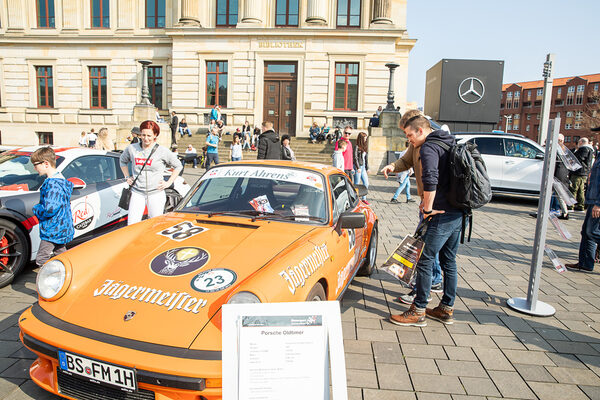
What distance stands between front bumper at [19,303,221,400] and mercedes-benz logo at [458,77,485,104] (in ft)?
74.7

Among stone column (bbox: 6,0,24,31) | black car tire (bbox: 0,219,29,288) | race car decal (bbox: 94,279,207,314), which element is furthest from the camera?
stone column (bbox: 6,0,24,31)

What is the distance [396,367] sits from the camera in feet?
10.4

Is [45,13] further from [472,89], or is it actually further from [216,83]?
[472,89]

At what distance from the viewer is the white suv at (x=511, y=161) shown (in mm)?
11703

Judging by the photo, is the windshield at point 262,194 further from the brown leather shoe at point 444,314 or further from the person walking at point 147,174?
the brown leather shoe at point 444,314

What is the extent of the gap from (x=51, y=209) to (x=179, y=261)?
6.16 ft

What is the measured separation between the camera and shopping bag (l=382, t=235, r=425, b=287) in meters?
3.71

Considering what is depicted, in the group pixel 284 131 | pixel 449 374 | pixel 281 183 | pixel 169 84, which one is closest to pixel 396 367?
pixel 449 374

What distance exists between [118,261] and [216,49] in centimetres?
2395

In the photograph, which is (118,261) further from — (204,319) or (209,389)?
(209,389)

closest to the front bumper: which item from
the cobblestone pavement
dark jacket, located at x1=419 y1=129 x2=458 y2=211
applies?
the cobblestone pavement

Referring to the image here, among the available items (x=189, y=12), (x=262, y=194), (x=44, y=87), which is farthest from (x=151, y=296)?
(x=44, y=87)

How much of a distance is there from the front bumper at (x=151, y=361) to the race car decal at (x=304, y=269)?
68 centimetres

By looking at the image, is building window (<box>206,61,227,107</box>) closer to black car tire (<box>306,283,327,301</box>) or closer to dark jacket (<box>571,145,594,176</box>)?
dark jacket (<box>571,145,594,176</box>)
